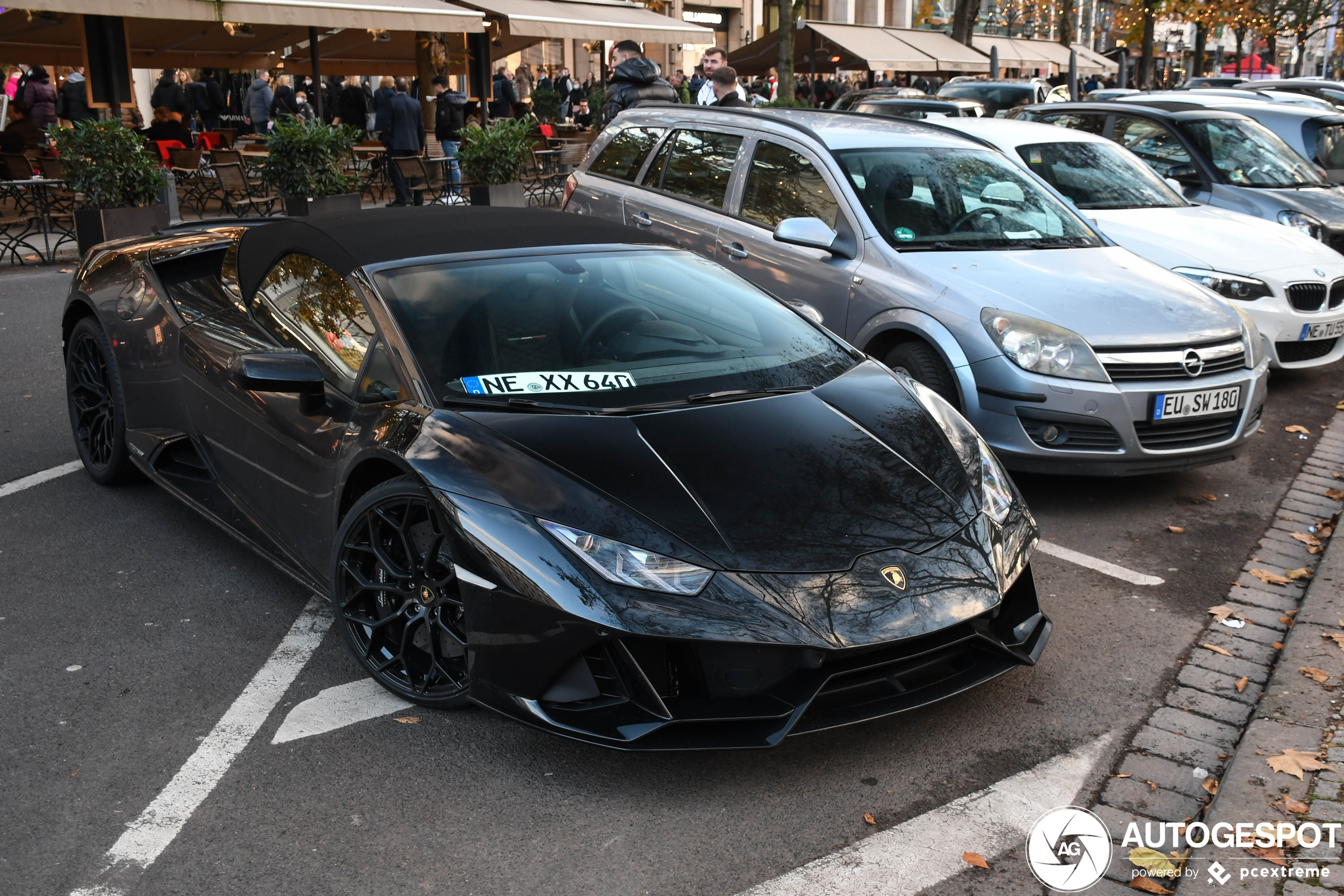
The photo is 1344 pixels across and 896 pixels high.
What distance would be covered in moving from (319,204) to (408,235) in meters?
10.3

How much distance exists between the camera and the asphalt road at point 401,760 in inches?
116

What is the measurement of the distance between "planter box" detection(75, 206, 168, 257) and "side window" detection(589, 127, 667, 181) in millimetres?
5848

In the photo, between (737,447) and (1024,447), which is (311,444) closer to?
(737,447)

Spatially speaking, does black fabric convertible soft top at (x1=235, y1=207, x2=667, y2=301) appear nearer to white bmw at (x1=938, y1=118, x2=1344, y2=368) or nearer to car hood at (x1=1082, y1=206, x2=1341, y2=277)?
white bmw at (x1=938, y1=118, x2=1344, y2=368)

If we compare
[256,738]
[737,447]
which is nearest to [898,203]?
[737,447]

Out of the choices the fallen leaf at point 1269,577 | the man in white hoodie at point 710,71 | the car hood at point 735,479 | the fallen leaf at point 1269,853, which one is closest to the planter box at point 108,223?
the man in white hoodie at point 710,71

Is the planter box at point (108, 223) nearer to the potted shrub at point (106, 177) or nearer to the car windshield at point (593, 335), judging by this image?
the potted shrub at point (106, 177)

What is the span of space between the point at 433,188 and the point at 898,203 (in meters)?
11.4

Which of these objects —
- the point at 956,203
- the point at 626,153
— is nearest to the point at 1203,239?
the point at 956,203

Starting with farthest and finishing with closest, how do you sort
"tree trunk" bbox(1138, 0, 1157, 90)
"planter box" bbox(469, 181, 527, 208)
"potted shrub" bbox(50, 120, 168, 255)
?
"tree trunk" bbox(1138, 0, 1157, 90) → "planter box" bbox(469, 181, 527, 208) → "potted shrub" bbox(50, 120, 168, 255)

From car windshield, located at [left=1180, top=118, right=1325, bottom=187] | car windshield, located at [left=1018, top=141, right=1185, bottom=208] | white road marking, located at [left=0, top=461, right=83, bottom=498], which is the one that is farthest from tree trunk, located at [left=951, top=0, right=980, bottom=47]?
white road marking, located at [left=0, top=461, right=83, bottom=498]

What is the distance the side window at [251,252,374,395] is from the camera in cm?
399

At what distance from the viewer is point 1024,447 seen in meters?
5.54

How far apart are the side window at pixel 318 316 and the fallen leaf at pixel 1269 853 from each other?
2.83m
